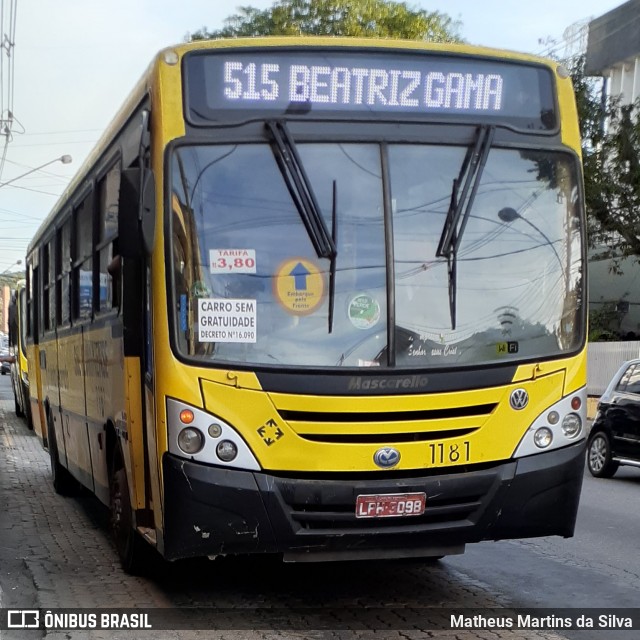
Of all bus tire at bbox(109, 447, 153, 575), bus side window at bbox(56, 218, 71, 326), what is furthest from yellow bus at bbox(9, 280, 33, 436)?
bus tire at bbox(109, 447, 153, 575)

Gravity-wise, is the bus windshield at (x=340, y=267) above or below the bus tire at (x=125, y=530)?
above

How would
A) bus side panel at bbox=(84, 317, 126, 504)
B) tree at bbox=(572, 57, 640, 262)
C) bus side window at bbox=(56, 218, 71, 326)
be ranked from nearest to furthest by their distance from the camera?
bus side panel at bbox=(84, 317, 126, 504) → bus side window at bbox=(56, 218, 71, 326) → tree at bbox=(572, 57, 640, 262)

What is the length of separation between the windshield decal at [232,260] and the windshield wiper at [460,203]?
106cm

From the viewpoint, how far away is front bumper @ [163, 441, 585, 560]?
6137 millimetres

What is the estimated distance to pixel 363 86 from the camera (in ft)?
21.9

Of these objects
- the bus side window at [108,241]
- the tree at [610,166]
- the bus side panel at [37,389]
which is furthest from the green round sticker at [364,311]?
the tree at [610,166]

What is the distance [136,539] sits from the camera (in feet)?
25.3

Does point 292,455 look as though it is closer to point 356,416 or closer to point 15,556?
point 356,416

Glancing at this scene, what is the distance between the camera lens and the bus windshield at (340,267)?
6.31 meters

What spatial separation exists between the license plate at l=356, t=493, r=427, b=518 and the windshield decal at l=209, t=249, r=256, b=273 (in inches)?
55.6

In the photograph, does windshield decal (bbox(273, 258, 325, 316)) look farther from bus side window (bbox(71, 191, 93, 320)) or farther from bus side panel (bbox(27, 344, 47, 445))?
bus side panel (bbox(27, 344, 47, 445))

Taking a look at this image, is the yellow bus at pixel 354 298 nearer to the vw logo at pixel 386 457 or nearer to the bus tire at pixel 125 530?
the vw logo at pixel 386 457

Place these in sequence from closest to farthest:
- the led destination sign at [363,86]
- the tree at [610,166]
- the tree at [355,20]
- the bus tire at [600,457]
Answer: the led destination sign at [363,86]
the bus tire at [600,457]
the tree at [610,166]
the tree at [355,20]

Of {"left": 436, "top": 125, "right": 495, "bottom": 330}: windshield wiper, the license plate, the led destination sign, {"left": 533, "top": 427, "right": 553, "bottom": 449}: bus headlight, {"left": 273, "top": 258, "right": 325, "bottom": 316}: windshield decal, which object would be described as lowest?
the license plate
